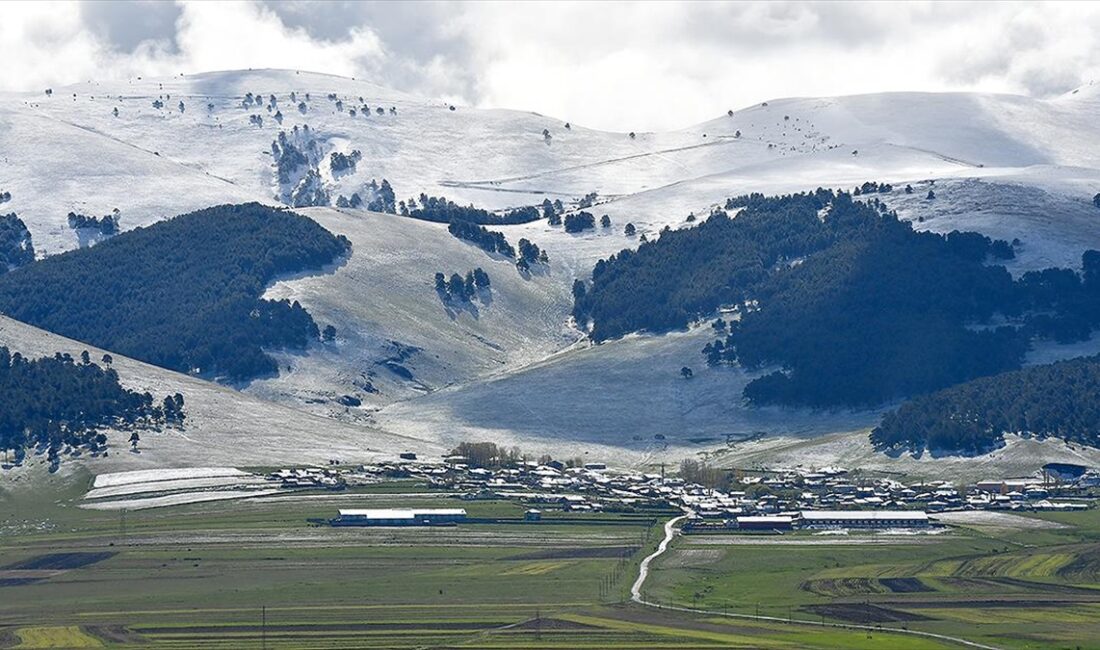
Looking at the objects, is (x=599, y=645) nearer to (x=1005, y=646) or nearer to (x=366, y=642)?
(x=366, y=642)

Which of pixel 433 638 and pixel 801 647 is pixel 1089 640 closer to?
pixel 801 647

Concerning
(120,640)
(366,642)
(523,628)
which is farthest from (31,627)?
(523,628)

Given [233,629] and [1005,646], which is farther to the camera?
[233,629]

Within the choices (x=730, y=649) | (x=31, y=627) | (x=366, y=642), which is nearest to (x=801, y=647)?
(x=730, y=649)

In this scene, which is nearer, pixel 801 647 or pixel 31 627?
pixel 801 647

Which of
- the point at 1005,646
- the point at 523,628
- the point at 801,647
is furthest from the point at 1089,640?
the point at 523,628

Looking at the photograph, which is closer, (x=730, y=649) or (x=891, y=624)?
(x=730, y=649)

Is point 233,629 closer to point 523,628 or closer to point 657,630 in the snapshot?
point 523,628
